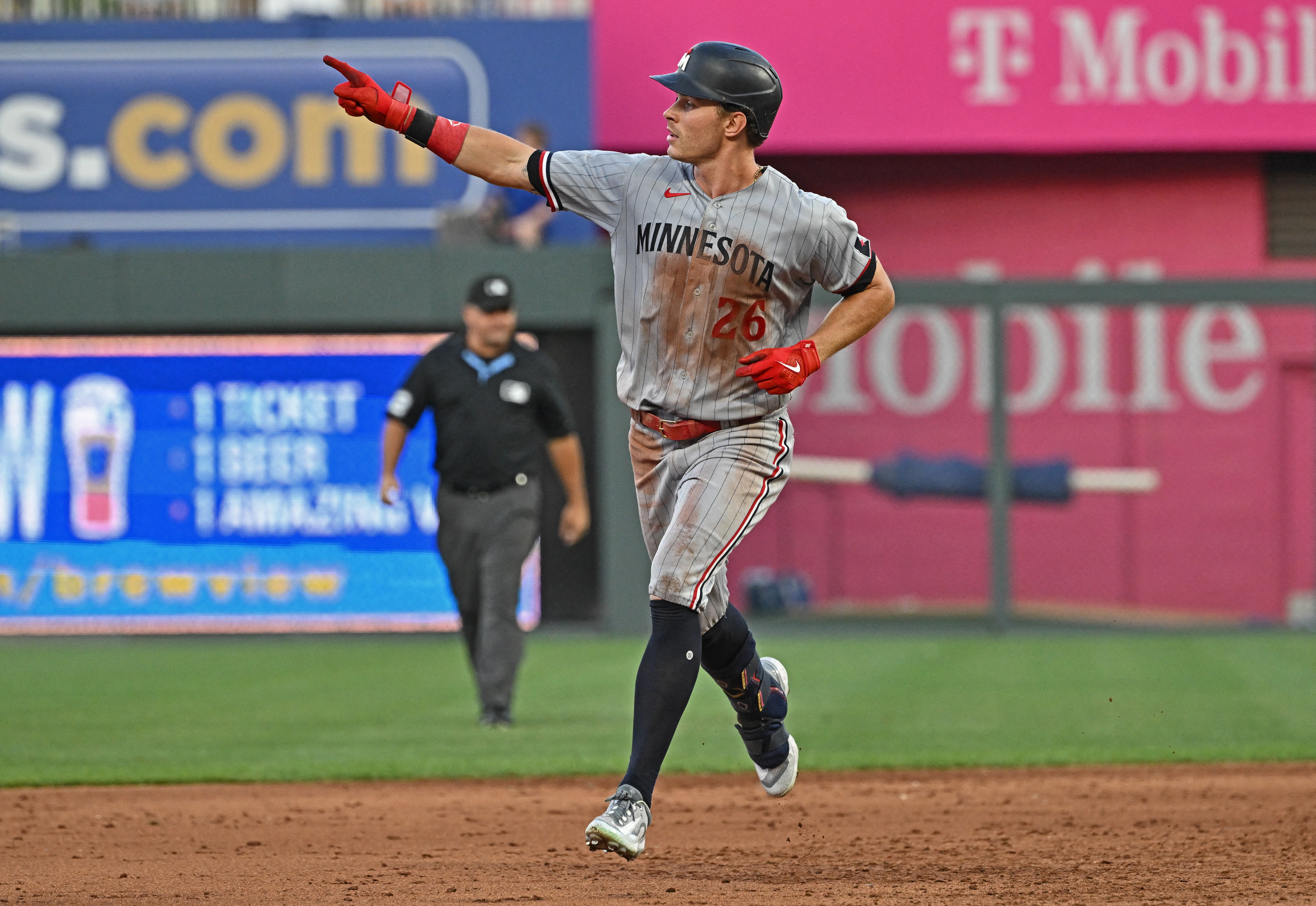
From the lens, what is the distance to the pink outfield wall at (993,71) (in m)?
17.1

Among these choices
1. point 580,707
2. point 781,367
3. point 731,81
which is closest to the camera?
point 781,367

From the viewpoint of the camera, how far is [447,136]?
5.00m

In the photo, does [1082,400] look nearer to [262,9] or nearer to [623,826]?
[262,9]

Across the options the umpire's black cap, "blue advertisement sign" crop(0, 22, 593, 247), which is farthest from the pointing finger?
"blue advertisement sign" crop(0, 22, 593, 247)

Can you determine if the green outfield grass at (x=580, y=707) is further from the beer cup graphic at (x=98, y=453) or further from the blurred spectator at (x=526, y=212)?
the blurred spectator at (x=526, y=212)

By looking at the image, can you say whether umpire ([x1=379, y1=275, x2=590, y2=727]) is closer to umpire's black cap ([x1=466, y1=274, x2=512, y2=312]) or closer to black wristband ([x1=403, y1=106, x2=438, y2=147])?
umpire's black cap ([x1=466, y1=274, x2=512, y2=312])

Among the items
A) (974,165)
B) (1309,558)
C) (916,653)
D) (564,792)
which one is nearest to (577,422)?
(916,653)

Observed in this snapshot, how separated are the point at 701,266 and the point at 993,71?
13473mm

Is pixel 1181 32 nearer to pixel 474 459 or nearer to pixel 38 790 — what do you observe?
pixel 474 459

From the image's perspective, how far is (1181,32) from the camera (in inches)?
684

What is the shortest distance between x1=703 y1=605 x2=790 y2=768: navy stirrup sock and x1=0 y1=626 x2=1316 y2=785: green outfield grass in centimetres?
192

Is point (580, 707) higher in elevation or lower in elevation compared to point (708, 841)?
lower

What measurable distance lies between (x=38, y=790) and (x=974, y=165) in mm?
13695

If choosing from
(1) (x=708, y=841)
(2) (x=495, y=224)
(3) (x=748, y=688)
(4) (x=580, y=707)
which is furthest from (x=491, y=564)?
(2) (x=495, y=224)
